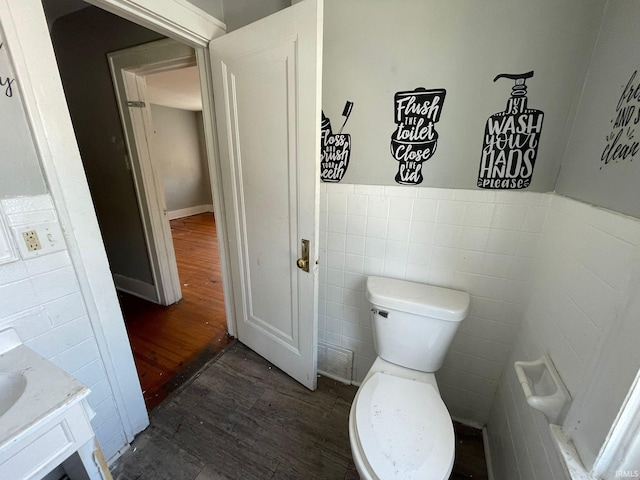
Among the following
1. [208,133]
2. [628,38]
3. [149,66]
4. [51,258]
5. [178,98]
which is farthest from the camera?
[178,98]

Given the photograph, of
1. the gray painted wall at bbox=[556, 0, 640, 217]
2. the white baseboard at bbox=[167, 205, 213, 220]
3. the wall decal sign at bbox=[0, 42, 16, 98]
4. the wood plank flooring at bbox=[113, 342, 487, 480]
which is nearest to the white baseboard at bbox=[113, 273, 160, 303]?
the wood plank flooring at bbox=[113, 342, 487, 480]

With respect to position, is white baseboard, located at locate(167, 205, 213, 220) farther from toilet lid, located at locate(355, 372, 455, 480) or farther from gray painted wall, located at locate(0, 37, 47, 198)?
toilet lid, located at locate(355, 372, 455, 480)

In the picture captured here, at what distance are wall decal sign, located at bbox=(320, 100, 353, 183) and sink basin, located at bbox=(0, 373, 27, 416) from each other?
4.19 ft

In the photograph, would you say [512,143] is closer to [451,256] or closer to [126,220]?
[451,256]

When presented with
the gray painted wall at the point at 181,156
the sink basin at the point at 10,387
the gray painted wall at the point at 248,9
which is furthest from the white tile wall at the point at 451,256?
the gray painted wall at the point at 181,156

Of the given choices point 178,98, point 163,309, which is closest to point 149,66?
point 163,309

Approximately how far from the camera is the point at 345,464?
3.78 ft

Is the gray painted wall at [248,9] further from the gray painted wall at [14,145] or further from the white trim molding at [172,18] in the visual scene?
the gray painted wall at [14,145]

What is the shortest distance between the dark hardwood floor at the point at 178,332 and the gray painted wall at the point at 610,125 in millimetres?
→ 2055

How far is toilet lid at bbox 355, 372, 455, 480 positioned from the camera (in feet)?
2.50

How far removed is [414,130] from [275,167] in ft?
2.11

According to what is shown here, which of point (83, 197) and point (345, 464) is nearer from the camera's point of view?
point (83, 197)

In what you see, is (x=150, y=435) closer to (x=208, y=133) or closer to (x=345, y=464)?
(x=345, y=464)

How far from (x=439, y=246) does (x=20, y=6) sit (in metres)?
1.63
